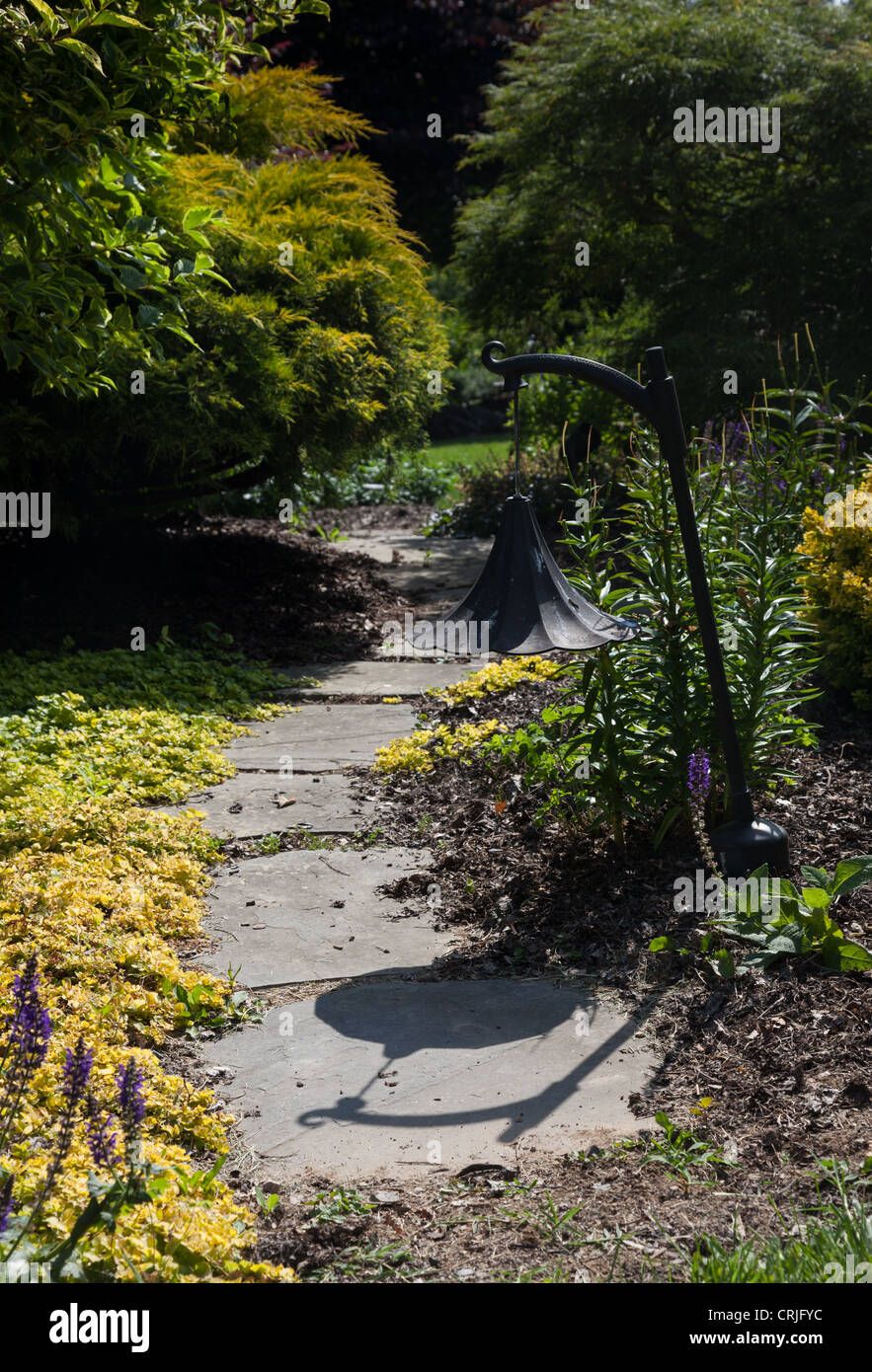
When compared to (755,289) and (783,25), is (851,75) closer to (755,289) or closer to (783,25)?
(783,25)

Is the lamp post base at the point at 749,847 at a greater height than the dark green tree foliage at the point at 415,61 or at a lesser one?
lesser

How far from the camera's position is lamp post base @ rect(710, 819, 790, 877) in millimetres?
3535

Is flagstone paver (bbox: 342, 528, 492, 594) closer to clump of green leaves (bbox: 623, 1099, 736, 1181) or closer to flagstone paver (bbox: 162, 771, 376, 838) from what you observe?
flagstone paver (bbox: 162, 771, 376, 838)

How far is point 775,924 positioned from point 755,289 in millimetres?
7974

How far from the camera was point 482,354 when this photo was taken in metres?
3.18

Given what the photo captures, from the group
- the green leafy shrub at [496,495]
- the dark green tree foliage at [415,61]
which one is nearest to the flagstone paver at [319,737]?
the green leafy shrub at [496,495]

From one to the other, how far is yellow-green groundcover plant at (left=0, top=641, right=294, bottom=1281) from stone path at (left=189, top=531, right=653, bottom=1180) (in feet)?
0.56

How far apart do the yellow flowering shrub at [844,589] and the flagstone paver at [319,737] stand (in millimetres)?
2006

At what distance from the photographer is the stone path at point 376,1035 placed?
2652 millimetres

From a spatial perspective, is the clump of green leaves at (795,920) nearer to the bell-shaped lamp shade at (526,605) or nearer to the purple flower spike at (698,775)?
the purple flower spike at (698,775)

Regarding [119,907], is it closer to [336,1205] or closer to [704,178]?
[336,1205]

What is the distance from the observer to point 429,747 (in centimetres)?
543

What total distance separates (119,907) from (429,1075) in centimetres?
132

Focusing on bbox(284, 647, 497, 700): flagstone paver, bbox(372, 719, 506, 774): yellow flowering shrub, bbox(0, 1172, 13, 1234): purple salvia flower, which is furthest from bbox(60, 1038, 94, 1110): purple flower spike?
bbox(284, 647, 497, 700): flagstone paver
